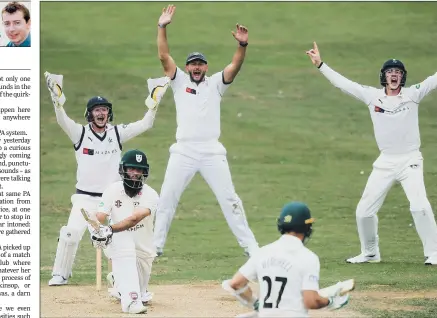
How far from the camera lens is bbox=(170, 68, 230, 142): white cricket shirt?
15.5 metres

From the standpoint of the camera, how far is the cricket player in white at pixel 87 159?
1511 cm

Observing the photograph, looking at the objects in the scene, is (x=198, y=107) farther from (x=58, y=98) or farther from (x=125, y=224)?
(x=125, y=224)

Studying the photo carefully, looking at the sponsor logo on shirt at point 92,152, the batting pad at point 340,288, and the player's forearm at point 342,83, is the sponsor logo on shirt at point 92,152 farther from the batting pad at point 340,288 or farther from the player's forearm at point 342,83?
the batting pad at point 340,288

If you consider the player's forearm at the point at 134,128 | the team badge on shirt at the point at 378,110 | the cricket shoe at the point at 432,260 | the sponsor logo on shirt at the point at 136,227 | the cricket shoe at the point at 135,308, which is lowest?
the cricket shoe at the point at 135,308

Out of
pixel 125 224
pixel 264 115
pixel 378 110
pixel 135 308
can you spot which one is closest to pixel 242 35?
pixel 378 110

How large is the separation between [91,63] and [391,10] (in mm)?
8284

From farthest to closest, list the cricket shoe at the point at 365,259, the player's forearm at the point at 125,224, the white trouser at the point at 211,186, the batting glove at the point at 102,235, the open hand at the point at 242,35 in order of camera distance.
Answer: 1. the cricket shoe at the point at 365,259
2. the white trouser at the point at 211,186
3. the open hand at the point at 242,35
4. the player's forearm at the point at 125,224
5. the batting glove at the point at 102,235

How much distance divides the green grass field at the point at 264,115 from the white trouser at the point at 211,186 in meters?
0.81

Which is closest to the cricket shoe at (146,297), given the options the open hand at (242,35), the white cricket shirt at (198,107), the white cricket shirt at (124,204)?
the white cricket shirt at (124,204)

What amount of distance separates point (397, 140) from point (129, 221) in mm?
4755

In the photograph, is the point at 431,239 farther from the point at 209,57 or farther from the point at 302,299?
the point at 209,57

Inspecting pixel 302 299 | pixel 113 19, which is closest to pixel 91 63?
pixel 113 19

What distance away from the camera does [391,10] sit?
32.5 metres

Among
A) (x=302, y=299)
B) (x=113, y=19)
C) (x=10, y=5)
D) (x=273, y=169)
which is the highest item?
(x=113, y=19)
